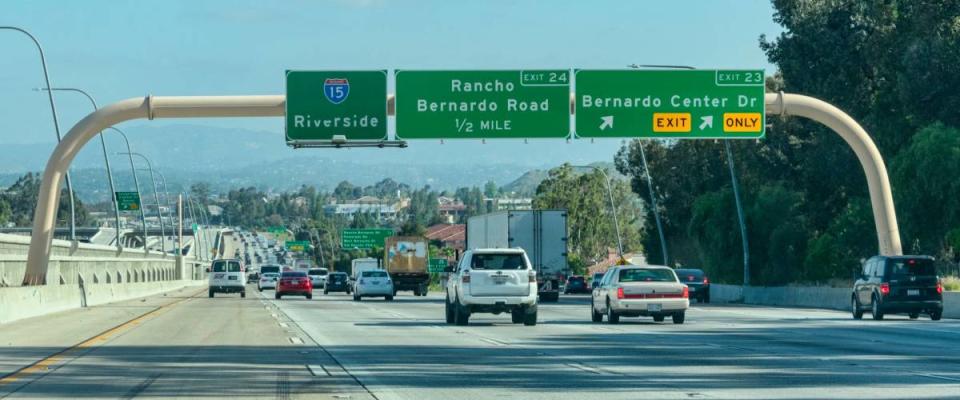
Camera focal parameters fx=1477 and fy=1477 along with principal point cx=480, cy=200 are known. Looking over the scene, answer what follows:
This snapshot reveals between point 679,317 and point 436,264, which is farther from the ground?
point 436,264

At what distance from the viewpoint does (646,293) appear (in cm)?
3516

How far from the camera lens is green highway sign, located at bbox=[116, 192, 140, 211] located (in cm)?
9475

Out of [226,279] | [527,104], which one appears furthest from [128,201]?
[527,104]

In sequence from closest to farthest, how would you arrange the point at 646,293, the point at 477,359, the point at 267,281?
the point at 477,359 → the point at 646,293 → the point at 267,281

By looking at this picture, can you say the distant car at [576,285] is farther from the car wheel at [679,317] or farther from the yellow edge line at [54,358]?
the yellow edge line at [54,358]

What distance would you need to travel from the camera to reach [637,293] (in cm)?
3519

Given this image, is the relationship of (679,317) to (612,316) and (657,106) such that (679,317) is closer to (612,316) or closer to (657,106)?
(612,316)

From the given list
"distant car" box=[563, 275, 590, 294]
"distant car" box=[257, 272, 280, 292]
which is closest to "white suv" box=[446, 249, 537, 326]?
"distant car" box=[257, 272, 280, 292]

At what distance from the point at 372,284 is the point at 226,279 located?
10.4 m

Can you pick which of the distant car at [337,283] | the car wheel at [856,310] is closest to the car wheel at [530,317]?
the car wheel at [856,310]

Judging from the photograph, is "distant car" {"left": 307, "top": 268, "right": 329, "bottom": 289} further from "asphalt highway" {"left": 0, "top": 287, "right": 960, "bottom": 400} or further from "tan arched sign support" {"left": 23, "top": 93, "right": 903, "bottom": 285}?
"asphalt highway" {"left": 0, "top": 287, "right": 960, "bottom": 400}

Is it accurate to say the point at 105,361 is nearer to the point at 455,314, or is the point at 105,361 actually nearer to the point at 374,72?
the point at 455,314

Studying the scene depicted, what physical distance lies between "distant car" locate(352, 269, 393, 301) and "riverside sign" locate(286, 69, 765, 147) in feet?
73.9

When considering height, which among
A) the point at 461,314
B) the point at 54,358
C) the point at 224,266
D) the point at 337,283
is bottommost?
the point at 54,358
